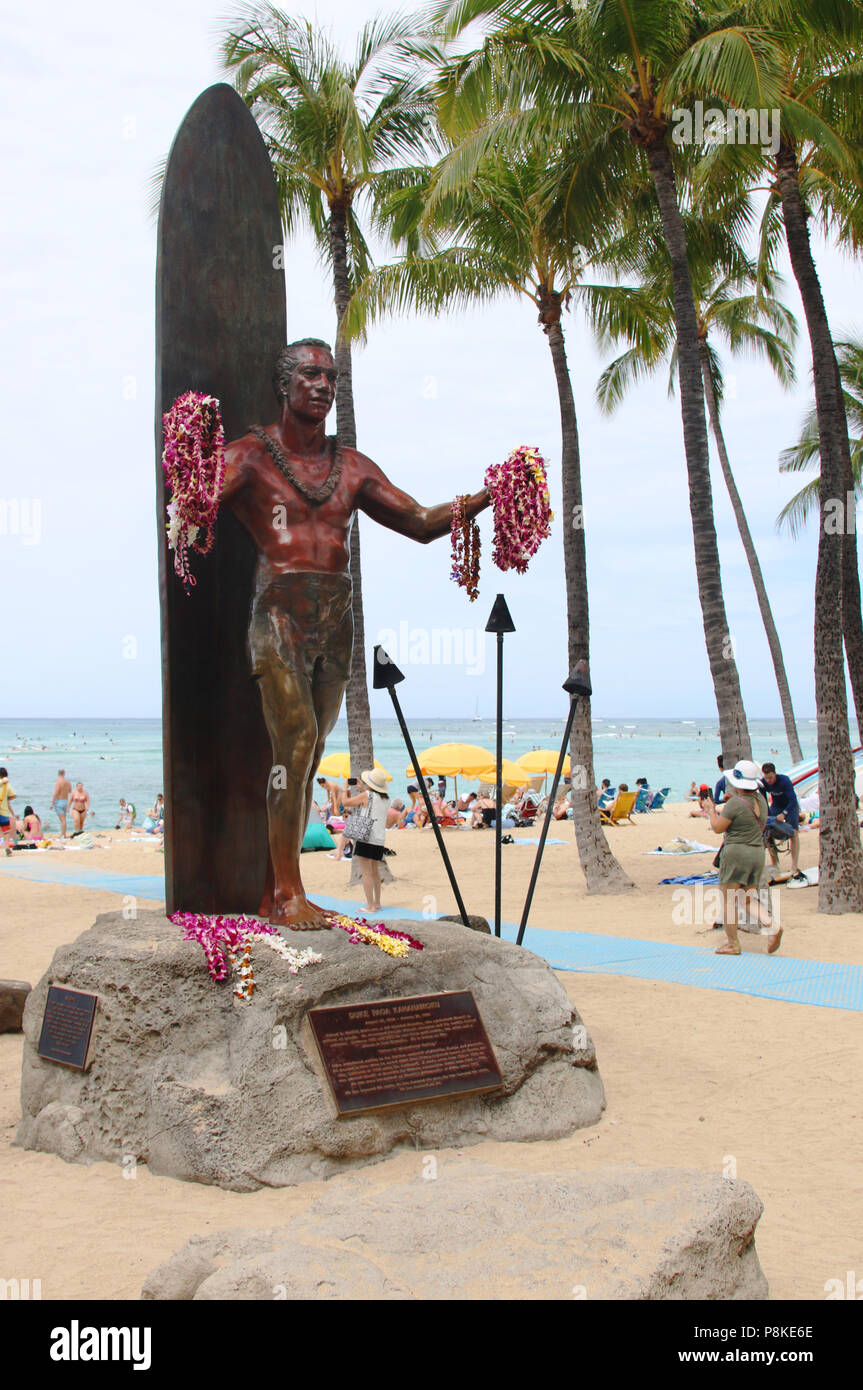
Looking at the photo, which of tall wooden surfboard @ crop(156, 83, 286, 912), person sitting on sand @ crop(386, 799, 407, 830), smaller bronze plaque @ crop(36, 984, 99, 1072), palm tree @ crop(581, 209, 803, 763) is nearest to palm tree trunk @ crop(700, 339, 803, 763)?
palm tree @ crop(581, 209, 803, 763)

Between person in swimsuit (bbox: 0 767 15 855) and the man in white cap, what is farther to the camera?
person in swimsuit (bbox: 0 767 15 855)

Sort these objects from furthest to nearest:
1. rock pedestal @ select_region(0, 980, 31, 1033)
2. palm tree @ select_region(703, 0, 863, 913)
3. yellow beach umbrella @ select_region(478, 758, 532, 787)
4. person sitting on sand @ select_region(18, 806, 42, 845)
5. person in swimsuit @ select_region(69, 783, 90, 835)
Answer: person in swimsuit @ select_region(69, 783, 90, 835) → yellow beach umbrella @ select_region(478, 758, 532, 787) → person sitting on sand @ select_region(18, 806, 42, 845) → palm tree @ select_region(703, 0, 863, 913) → rock pedestal @ select_region(0, 980, 31, 1033)

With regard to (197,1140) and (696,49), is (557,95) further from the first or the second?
(197,1140)

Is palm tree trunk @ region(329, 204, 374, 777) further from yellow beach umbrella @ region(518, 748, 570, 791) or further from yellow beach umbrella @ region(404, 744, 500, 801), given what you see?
yellow beach umbrella @ region(518, 748, 570, 791)

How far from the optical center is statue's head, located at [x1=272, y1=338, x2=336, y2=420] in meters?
5.52

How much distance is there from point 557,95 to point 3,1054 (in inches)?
417

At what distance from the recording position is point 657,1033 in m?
7.02

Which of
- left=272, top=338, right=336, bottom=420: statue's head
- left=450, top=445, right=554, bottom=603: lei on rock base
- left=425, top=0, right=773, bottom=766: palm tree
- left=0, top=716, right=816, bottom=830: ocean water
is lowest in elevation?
left=0, top=716, right=816, bottom=830: ocean water

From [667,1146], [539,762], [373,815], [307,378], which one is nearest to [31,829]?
[539,762]

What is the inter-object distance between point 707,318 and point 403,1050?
852 inches

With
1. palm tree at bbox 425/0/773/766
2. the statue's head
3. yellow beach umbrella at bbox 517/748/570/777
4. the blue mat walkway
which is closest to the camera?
the statue's head

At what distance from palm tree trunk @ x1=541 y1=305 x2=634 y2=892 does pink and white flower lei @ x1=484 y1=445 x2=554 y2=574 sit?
8406 millimetres

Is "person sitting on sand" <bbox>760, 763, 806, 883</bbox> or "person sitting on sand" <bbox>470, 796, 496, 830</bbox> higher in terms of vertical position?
A: "person sitting on sand" <bbox>760, 763, 806, 883</bbox>

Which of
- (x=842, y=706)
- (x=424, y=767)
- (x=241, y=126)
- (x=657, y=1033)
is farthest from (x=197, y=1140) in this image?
(x=424, y=767)
